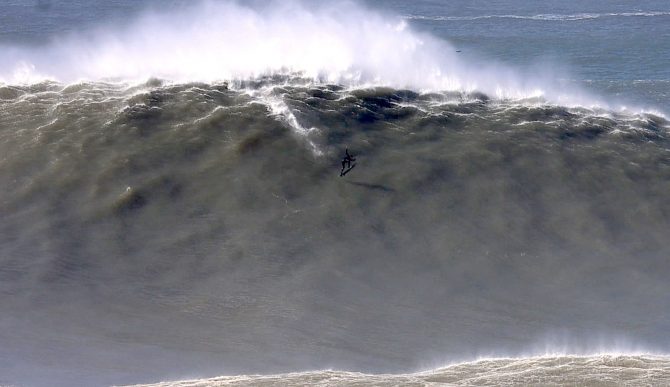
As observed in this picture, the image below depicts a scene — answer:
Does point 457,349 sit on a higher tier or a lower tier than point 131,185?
lower

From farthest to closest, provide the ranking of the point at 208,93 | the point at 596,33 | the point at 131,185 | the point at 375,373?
the point at 596,33 → the point at 208,93 → the point at 131,185 → the point at 375,373

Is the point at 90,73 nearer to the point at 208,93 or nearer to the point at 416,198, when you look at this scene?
the point at 208,93

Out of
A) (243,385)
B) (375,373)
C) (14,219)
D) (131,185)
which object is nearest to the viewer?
(243,385)

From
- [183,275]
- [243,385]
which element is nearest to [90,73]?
[183,275]

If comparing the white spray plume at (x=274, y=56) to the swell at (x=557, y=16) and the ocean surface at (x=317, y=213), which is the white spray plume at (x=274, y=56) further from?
the swell at (x=557, y=16)

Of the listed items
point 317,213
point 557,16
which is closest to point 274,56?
point 317,213

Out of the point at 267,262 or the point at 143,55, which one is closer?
the point at 267,262

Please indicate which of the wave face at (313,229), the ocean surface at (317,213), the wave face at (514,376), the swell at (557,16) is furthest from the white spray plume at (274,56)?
the swell at (557,16)
